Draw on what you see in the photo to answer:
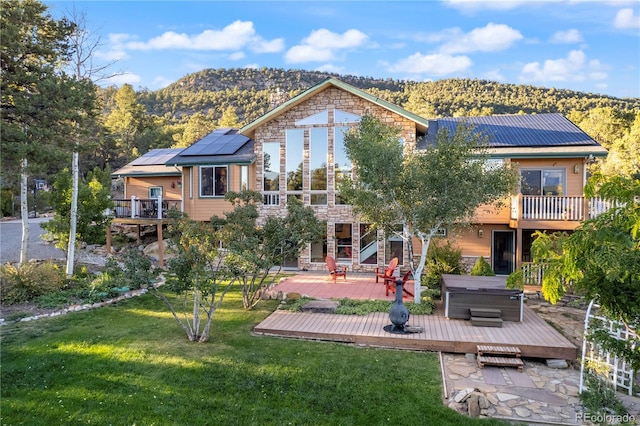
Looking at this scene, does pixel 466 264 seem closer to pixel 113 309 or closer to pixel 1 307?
pixel 113 309

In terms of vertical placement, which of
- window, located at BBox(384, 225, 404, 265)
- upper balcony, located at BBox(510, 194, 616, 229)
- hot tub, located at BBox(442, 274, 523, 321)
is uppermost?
upper balcony, located at BBox(510, 194, 616, 229)

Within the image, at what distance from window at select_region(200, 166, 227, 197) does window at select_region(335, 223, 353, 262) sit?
5378 millimetres

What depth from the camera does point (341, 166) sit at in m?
15.4

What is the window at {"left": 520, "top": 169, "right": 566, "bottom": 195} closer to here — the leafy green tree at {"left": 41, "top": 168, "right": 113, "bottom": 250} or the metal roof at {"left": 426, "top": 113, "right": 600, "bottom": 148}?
the metal roof at {"left": 426, "top": 113, "right": 600, "bottom": 148}

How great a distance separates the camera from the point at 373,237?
15180 mm

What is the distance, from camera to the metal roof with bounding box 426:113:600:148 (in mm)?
14031

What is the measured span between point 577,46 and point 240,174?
59.5ft

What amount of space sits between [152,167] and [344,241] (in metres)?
11.9

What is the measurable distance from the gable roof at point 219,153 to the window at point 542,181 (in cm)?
1078

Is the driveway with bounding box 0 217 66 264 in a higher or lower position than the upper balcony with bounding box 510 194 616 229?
lower

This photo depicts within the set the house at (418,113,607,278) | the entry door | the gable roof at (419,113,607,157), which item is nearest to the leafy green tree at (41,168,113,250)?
the gable roof at (419,113,607,157)

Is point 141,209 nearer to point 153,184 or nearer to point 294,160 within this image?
point 153,184

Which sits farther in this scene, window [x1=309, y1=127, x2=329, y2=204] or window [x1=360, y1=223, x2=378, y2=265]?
window [x1=309, y1=127, x2=329, y2=204]

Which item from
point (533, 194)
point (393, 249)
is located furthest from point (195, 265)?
point (533, 194)
